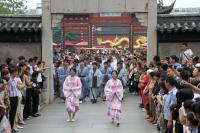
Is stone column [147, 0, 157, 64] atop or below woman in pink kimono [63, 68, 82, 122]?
atop

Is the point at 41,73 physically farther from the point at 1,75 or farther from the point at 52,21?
the point at 1,75

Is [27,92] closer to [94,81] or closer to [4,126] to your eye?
[4,126]

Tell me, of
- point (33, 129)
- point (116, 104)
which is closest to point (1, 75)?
point (33, 129)

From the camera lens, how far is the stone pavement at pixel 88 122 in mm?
14906

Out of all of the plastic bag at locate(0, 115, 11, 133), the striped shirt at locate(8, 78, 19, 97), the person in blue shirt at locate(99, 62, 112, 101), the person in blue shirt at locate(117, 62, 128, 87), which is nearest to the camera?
the plastic bag at locate(0, 115, 11, 133)

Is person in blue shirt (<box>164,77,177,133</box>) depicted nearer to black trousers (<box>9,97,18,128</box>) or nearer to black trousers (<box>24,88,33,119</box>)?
black trousers (<box>9,97,18,128</box>)

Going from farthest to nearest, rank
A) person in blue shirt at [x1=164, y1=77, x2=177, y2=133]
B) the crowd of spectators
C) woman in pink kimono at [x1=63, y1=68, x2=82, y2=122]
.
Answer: woman in pink kimono at [x1=63, y1=68, x2=82, y2=122] < the crowd of spectators < person in blue shirt at [x1=164, y1=77, x2=177, y2=133]

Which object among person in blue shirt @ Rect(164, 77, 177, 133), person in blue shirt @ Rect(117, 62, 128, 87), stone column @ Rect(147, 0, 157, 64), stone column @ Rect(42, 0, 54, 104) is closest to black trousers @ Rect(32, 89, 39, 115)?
stone column @ Rect(42, 0, 54, 104)

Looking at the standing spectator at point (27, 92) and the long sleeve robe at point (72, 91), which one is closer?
the standing spectator at point (27, 92)

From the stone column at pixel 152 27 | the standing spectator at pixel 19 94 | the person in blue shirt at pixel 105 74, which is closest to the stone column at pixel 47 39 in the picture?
the person in blue shirt at pixel 105 74

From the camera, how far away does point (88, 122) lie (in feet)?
54.0

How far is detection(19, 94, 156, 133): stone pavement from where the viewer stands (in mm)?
14906

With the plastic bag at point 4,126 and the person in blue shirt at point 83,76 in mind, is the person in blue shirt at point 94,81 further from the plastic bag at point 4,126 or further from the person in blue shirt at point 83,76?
the plastic bag at point 4,126

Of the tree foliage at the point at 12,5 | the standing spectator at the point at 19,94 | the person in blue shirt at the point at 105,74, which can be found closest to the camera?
the standing spectator at the point at 19,94
